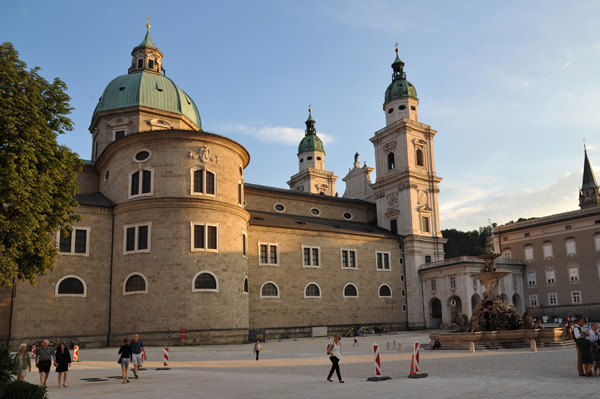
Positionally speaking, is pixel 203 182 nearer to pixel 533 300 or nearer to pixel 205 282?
pixel 205 282

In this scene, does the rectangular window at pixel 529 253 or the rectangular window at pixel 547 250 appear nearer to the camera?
the rectangular window at pixel 547 250

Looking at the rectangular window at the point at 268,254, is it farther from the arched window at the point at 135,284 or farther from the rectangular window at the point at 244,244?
the arched window at the point at 135,284

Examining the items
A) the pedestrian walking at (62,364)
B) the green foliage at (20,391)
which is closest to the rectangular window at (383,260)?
the pedestrian walking at (62,364)

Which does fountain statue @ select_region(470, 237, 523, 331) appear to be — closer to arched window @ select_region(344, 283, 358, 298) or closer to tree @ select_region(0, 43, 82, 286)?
tree @ select_region(0, 43, 82, 286)

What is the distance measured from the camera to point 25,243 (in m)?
20.5

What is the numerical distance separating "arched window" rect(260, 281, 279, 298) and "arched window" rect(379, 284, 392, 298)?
1315cm

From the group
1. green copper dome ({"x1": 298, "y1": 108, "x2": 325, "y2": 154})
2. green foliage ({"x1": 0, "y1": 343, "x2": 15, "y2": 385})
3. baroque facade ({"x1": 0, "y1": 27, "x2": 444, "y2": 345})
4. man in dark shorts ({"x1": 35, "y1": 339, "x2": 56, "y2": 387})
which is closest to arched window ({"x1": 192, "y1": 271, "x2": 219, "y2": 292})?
baroque facade ({"x1": 0, "y1": 27, "x2": 444, "y2": 345})

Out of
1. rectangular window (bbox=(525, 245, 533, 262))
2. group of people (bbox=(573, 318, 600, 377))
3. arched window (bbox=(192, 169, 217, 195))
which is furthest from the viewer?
rectangular window (bbox=(525, 245, 533, 262))

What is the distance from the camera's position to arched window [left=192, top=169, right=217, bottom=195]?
1484 inches

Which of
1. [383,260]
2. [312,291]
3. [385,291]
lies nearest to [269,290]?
[312,291]

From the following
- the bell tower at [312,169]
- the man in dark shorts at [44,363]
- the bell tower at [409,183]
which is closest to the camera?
the man in dark shorts at [44,363]

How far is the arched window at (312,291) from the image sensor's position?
46.8m

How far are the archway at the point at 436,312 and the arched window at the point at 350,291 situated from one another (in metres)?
9.73

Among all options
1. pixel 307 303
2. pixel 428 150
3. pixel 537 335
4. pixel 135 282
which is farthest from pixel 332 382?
pixel 428 150
